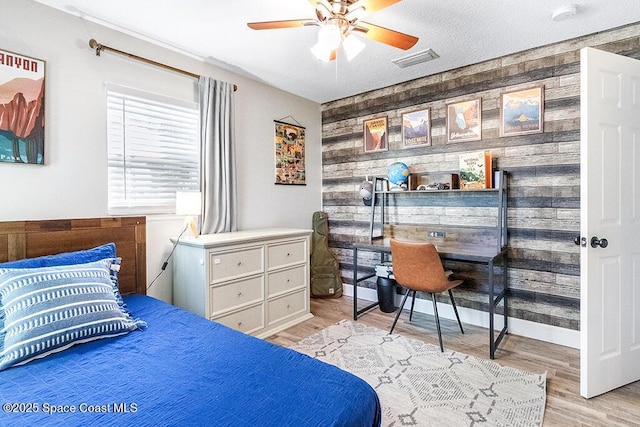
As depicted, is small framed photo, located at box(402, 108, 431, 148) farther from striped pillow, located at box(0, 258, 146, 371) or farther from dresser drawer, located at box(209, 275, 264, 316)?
striped pillow, located at box(0, 258, 146, 371)

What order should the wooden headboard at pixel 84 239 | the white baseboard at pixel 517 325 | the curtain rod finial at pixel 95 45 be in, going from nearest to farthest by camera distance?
the wooden headboard at pixel 84 239 < the curtain rod finial at pixel 95 45 < the white baseboard at pixel 517 325

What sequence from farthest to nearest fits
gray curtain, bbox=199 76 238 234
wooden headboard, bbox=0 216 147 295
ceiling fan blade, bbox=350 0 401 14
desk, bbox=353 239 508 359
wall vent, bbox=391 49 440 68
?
gray curtain, bbox=199 76 238 234 → wall vent, bbox=391 49 440 68 → desk, bbox=353 239 508 359 → wooden headboard, bbox=0 216 147 295 → ceiling fan blade, bbox=350 0 401 14

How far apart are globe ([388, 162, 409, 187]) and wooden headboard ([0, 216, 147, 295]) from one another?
94.6 inches

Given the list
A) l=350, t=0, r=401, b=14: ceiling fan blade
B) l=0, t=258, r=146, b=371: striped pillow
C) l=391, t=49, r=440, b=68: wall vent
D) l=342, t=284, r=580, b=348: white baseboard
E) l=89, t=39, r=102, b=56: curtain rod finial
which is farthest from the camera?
l=391, t=49, r=440, b=68: wall vent

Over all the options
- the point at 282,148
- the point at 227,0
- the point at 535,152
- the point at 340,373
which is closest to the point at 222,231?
the point at 282,148

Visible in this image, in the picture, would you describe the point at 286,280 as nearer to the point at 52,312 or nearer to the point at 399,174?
the point at 399,174

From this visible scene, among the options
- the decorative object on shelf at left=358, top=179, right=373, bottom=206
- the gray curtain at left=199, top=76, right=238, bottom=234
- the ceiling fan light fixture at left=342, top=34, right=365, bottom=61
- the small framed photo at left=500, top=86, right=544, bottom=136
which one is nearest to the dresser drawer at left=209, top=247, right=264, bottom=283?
the gray curtain at left=199, top=76, right=238, bottom=234

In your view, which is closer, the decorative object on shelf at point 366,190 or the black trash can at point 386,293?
the black trash can at point 386,293

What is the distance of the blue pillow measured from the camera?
1.68 meters

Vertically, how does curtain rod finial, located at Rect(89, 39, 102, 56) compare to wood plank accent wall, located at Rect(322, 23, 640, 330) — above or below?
above

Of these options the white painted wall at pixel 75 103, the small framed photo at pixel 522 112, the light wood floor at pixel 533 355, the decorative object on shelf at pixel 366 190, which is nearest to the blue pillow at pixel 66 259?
the white painted wall at pixel 75 103

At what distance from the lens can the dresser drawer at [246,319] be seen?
8.40 ft

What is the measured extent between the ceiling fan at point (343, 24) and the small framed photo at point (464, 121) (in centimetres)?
147

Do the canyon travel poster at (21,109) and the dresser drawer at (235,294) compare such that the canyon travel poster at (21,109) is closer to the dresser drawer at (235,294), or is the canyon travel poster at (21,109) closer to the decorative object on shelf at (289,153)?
the dresser drawer at (235,294)
